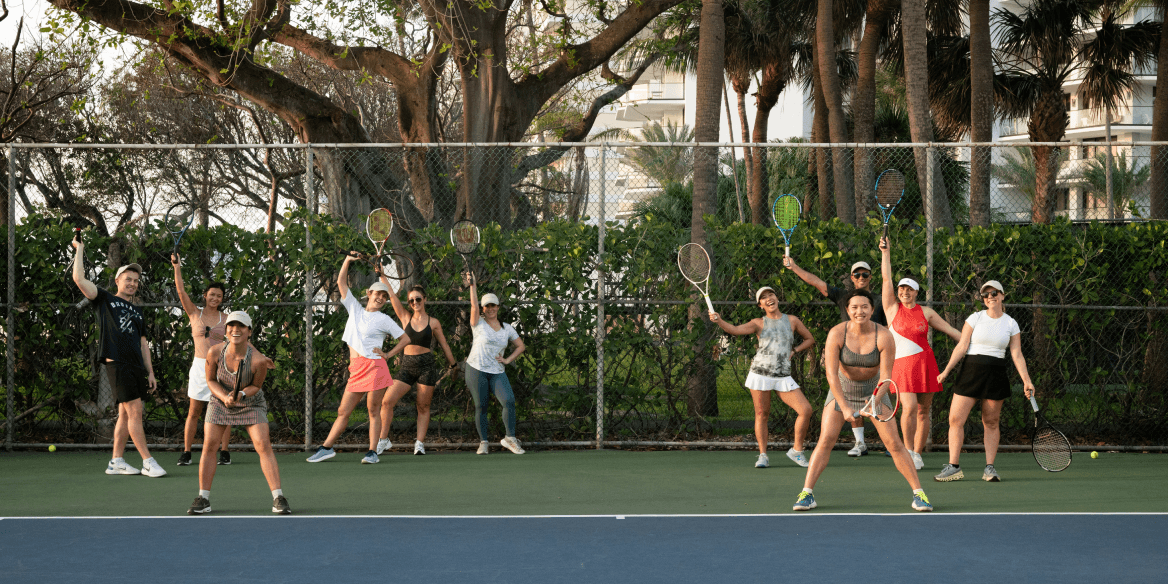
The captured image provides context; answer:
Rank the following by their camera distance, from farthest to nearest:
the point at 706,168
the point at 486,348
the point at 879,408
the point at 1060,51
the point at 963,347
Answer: the point at 1060,51 < the point at 706,168 < the point at 486,348 < the point at 963,347 < the point at 879,408

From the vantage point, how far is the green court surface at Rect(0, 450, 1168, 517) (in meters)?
7.82

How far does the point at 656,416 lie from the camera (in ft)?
36.1

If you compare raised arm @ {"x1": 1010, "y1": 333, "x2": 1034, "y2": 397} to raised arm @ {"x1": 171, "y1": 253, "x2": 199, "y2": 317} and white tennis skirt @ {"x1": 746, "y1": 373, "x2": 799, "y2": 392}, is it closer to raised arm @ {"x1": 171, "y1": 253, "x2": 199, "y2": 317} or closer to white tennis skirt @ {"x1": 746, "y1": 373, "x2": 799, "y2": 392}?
white tennis skirt @ {"x1": 746, "y1": 373, "x2": 799, "y2": 392}

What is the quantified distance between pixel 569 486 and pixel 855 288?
3.31 m

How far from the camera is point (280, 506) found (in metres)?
7.44

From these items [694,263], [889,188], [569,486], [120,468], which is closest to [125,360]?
[120,468]

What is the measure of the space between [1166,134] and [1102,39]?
6686 mm

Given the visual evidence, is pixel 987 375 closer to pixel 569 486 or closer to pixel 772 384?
pixel 772 384

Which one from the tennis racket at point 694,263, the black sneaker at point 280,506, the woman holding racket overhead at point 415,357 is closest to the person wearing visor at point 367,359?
the woman holding racket overhead at point 415,357

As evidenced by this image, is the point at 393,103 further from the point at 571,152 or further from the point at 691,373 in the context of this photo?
the point at 691,373

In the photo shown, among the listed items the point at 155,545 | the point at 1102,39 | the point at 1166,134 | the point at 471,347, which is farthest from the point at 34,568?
the point at 1102,39

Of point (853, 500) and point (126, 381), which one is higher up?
point (126, 381)

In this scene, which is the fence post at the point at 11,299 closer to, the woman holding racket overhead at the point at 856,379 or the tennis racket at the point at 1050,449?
the woman holding racket overhead at the point at 856,379

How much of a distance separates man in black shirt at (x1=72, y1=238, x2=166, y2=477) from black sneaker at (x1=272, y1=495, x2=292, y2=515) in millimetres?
2219
